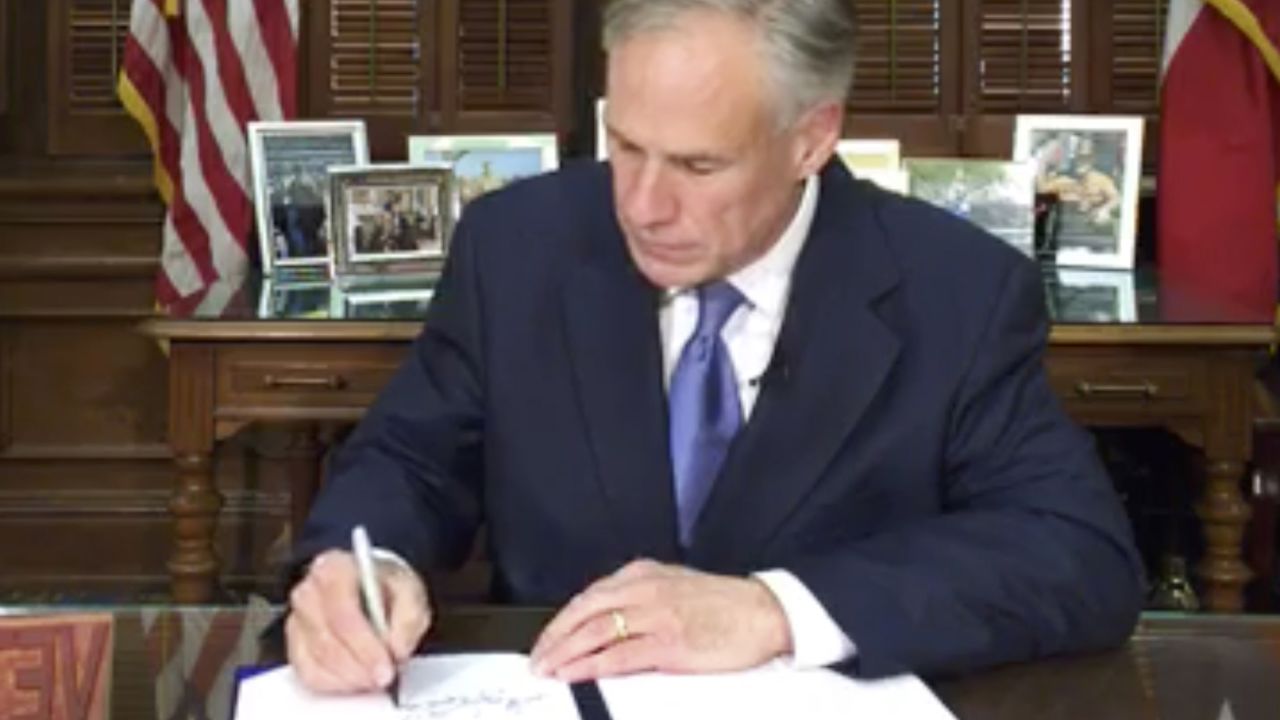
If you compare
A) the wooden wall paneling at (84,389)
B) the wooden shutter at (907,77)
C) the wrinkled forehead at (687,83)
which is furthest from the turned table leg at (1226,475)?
the wooden wall paneling at (84,389)

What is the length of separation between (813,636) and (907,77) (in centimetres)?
244

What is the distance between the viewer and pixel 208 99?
11.5 ft

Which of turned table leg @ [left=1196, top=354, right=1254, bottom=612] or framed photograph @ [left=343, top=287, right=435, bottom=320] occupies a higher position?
framed photograph @ [left=343, top=287, right=435, bottom=320]

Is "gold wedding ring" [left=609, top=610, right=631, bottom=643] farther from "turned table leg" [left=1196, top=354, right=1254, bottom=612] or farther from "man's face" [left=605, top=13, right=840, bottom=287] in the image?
"turned table leg" [left=1196, top=354, right=1254, bottom=612]

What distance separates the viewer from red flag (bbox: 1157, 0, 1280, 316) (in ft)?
11.2

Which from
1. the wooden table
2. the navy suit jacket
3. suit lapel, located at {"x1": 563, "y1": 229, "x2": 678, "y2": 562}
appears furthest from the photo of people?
suit lapel, located at {"x1": 563, "y1": 229, "x2": 678, "y2": 562}

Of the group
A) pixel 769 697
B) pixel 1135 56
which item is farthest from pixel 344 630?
pixel 1135 56

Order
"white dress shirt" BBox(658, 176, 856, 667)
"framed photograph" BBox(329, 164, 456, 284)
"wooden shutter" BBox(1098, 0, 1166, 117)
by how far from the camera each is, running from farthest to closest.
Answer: "wooden shutter" BBox(1098, 0, 1166, 117) < "framed photograph" BBox(329, 164, 456, 284) < "white dress shirt" BBox(658, 176, 856, 667)

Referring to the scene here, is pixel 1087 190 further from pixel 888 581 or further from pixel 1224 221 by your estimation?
pixel 888 581

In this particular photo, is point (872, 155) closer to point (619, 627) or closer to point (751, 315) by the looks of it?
point (751, 315)

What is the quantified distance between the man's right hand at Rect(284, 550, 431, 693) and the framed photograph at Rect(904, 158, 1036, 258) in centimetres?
218

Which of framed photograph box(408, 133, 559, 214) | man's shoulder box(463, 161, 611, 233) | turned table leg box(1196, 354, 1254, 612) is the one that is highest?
framed photograph box(408, 133, 559, 214)

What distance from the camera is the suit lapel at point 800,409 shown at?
1.68 meters

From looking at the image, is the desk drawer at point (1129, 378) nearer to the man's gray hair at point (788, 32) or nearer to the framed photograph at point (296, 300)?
the framed photograph at point (296, 300)
